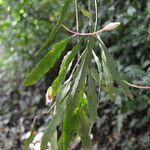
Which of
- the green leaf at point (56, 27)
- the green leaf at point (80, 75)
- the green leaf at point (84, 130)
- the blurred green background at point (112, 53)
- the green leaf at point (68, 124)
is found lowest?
the blurred green background at point (112, 53)

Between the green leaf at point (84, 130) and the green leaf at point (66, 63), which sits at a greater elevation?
the green leaf at point (66, 63)

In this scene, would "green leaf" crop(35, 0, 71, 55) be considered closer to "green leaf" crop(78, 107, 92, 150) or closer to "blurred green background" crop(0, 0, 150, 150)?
"green leaf" crop(78, 107, 92, 150)

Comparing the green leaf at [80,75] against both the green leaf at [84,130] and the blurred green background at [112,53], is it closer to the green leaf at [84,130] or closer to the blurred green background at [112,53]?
the green leaf at [84,130]

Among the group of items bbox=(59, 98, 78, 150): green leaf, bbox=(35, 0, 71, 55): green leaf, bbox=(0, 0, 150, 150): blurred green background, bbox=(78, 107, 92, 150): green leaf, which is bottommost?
bbox=(0, 0, 150, 150): blurred green background

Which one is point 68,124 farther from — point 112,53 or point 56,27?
point 112,53

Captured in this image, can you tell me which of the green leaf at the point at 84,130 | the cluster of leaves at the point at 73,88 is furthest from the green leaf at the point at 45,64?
the green leaf at the point at 84,130

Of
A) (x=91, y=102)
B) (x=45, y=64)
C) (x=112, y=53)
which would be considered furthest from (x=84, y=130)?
(x=112, y=53)

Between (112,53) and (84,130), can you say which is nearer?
(84,130)

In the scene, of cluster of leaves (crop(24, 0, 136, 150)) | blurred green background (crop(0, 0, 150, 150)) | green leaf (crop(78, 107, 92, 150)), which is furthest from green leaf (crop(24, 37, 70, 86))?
blurred green background (crop(0, 0, 150, 150))

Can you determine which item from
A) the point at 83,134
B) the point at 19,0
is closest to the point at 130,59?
the point at 19,0
